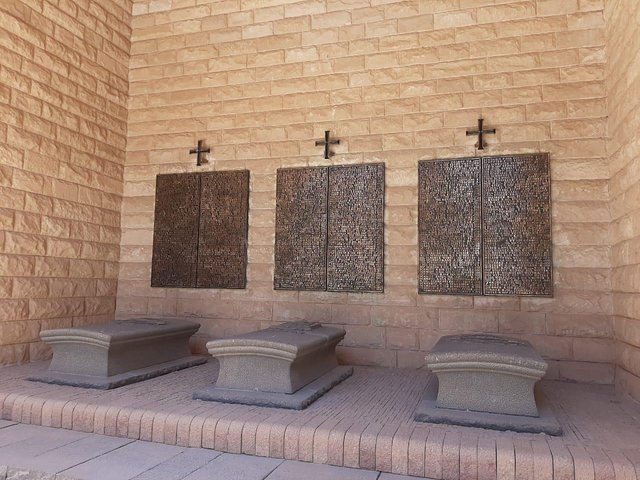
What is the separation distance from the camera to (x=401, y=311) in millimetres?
5387

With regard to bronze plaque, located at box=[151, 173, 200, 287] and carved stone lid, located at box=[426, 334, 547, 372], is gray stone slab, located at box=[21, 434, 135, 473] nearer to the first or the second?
carved stone lid, located at box=[426, 334, 547, 372]

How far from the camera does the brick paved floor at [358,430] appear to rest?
2.75 meters

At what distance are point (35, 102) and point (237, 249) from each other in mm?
2641

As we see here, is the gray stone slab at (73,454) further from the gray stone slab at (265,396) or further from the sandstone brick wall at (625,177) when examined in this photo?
the sandstone brick wall at (625,177)

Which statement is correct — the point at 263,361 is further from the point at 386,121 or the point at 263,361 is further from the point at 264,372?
the point at 386,121

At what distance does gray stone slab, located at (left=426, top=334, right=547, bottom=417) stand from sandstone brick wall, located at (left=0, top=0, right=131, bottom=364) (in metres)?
4.13

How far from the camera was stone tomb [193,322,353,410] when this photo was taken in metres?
3.70

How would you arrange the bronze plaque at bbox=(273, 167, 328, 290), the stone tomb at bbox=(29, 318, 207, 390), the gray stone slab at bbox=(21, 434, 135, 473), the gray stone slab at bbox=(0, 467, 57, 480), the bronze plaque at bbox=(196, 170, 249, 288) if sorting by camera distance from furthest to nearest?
1. the bronze plaque at bbox=(196, 170, 249, 288)
2. the bronze plaque at bbox=(273, 167, 328, 290)
3. the stone tomb at bbox=(29, 318, 207, 390)
4. the gray stone slab at bbox=(21, 434, 135, 473)
5. the gray stone slab at bbox=(0, 467, 57, 480)

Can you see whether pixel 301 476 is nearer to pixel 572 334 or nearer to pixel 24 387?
pixel 24 387

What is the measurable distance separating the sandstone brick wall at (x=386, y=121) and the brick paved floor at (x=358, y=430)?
1.19 meters

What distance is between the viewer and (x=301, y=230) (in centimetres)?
577

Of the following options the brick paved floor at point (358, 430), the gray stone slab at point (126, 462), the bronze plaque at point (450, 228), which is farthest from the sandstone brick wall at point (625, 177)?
the gray stone slab at point (126, 462)

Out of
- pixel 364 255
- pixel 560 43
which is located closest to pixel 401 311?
pixel 364 255

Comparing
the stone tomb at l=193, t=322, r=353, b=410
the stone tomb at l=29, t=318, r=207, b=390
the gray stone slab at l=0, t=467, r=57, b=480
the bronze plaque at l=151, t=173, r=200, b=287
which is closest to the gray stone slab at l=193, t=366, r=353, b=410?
the stone tomb at l=193, t=322, r=353, b=410
